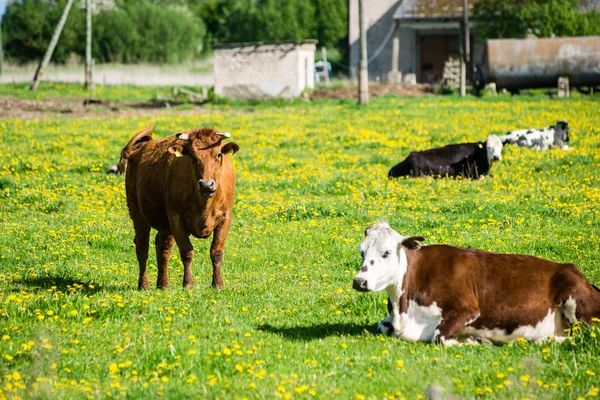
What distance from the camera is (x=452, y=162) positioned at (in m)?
18.6

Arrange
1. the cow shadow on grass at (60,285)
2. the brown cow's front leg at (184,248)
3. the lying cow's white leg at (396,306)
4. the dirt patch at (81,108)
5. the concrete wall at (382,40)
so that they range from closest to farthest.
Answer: the lying cow's white leg at (396,306) < the cow shadow on grass at (60,285) < the brown cow's front leg at (184,248) < the dirt patch at (81,108) < the concrete wall at (382,40)

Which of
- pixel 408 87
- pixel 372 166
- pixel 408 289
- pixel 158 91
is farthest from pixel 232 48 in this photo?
pixel 408 289

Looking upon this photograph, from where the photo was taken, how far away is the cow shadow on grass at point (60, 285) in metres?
10.0

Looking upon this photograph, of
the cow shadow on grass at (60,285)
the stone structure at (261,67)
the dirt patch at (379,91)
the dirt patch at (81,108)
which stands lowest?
the cow shadow on grass at (60,285)

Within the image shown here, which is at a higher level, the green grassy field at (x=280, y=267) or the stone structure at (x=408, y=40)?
the stone structure at (x=408, y=40)

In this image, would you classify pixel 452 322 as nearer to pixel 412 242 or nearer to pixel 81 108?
pixel 412 242

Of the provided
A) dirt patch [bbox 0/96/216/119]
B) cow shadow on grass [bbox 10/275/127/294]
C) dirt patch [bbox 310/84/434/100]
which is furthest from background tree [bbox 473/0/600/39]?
cow shadow on grass [bbox 10/275/127/294]

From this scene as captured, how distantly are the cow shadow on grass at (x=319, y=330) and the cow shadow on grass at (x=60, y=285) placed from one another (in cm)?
279

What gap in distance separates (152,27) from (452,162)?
66480 mm

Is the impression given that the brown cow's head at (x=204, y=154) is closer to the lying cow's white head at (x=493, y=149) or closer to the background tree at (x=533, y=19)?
the lying cow's white head at (x=493, y=149)

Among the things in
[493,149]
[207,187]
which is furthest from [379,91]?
[207,187]

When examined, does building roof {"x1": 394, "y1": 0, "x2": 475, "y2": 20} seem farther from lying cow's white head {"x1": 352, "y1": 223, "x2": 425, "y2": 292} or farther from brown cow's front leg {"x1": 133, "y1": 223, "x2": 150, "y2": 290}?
lying cow's white head {"x1": 352, "y1": 223, "x2": 425, "y2": 292}

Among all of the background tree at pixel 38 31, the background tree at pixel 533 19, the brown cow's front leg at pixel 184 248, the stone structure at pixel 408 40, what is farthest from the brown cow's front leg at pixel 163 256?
the background tree at pixel 38 31

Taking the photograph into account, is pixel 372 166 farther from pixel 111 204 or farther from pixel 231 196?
pixel 231 196
